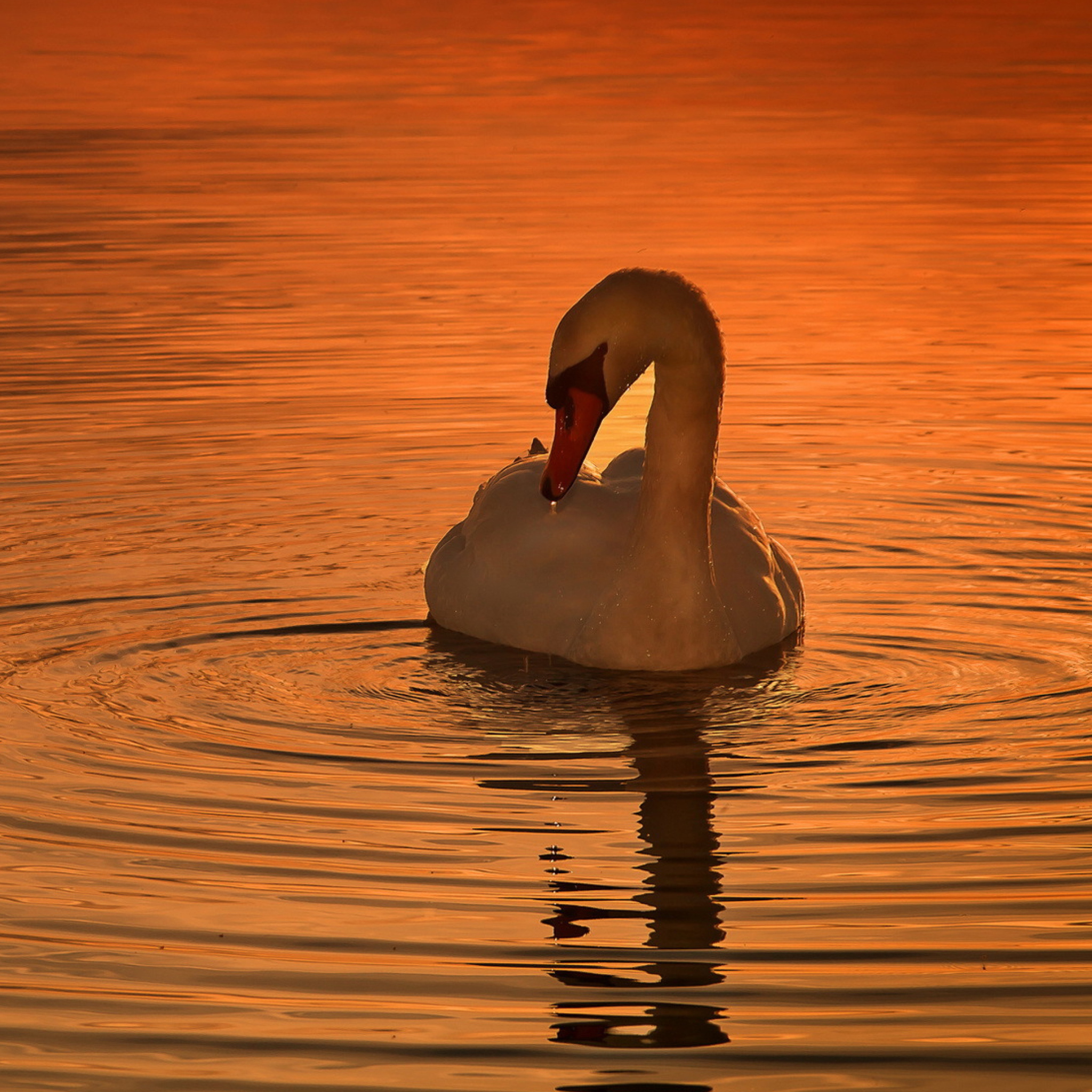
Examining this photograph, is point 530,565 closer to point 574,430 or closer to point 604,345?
point 574,430

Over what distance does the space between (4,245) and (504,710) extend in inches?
539

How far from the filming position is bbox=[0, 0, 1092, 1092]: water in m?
5.46

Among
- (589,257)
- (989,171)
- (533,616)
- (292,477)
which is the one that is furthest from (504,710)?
(989,171)

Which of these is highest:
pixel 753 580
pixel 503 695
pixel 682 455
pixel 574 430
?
pixel 574 430

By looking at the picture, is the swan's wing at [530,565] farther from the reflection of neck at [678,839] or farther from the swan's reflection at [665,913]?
the reflection of neck at [678,839]

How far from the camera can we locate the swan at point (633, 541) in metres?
8.60

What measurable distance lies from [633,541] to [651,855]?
8.31 feet

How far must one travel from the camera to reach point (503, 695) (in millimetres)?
8461

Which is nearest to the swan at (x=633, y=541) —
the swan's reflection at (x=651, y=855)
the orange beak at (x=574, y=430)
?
the orange beak at (x=574, y=430)

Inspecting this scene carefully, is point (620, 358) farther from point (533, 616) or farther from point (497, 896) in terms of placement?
point (497, 896)

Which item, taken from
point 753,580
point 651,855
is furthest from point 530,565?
point 651,855

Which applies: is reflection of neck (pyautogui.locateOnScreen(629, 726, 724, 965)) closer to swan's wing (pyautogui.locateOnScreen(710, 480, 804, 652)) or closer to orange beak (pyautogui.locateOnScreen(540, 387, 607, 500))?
swan's wing (pyautogui.locateOnScreen(710, 480, 804, 652))

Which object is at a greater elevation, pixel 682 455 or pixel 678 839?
pixel 682 455

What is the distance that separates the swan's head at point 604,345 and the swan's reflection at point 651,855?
0.79 meters
